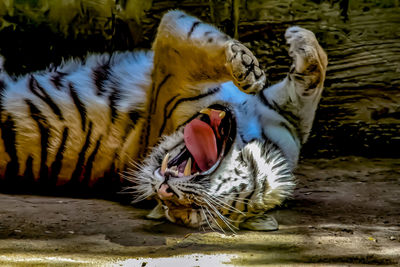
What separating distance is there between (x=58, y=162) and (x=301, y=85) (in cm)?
101

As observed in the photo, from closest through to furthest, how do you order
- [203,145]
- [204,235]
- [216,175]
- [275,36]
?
[204,235]
[216,175]
[203,145]
[275,36]

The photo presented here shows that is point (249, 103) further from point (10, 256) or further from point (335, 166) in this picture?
point (10, 256)

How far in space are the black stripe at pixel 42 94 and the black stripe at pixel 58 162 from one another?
0.08 m

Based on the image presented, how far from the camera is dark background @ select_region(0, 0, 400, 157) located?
2.91 metres

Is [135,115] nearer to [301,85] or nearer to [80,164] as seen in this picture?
[80,164]

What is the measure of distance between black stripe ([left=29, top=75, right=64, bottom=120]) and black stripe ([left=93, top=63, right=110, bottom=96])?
18 cm

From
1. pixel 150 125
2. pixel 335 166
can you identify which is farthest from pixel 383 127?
pixel 150 125

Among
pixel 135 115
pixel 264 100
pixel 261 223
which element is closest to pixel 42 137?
pixel 135 115

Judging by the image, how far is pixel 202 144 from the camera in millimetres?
2125

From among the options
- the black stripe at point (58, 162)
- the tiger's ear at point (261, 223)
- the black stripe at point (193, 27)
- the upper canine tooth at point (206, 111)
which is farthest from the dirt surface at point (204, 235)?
the black stripe at point (193, 27)

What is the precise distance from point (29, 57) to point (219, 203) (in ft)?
4.72

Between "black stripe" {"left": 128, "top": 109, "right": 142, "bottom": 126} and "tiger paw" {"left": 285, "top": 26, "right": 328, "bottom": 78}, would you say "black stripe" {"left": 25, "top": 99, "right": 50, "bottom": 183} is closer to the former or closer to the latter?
"black stripe" {"left": 128, "top": 109, "right": 142, "bottom": 126}

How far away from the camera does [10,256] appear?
152 cm

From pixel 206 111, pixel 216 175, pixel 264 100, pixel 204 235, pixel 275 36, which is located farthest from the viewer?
pixel 275 36
